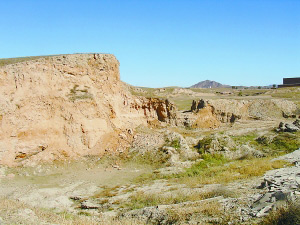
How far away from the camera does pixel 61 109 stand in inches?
738

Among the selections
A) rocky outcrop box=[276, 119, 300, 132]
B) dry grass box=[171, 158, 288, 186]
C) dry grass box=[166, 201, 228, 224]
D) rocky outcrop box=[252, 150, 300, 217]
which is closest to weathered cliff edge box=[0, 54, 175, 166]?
dry grass box=[171, 158, 288, 186]

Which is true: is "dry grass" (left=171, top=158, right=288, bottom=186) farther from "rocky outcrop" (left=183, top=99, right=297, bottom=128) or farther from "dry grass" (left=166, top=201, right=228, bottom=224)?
"rocky outcrop" (left=183, top=99, right=297, bottom=128)

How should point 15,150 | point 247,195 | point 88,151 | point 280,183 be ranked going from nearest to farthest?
1. point 247,195
2. point 280,183
3. point 15,150
4. point 88,151

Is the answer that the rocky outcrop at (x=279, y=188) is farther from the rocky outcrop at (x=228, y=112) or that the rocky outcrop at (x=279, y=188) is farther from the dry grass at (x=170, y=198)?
the rocky outcrop at (x=228, y=112)

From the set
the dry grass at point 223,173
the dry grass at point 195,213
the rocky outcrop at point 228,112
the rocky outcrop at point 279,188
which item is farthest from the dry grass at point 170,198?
the rocky outcrop at point 228,112

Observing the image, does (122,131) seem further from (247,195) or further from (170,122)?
(247,195)

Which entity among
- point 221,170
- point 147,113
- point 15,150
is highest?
point 147,113

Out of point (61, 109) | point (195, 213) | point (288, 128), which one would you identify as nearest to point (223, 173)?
point (195, 213)

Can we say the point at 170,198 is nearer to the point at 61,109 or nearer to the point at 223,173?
the point at 223,173

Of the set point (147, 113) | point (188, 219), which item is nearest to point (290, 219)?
point (188, 219)

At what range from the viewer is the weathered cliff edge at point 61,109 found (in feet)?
56.3

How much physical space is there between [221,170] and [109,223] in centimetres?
867

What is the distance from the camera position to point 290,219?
7.11 m

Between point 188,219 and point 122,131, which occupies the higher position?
point 122,131
